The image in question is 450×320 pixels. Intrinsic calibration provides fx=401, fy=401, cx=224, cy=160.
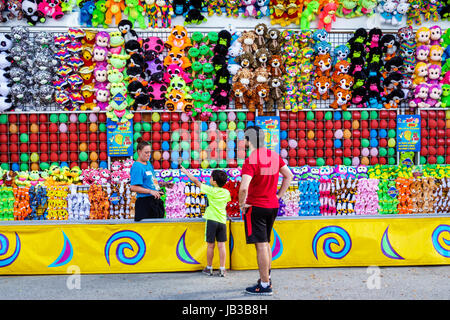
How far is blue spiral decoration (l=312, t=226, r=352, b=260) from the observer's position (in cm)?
424

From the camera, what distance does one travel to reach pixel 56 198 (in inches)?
225

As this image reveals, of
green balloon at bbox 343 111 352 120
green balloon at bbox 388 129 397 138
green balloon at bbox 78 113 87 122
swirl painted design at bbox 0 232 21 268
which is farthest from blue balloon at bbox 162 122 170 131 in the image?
green balloon at bbox 388 129 397 138

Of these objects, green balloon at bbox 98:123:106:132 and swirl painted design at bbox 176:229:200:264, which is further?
green balloon at bbox 98:123:106:132

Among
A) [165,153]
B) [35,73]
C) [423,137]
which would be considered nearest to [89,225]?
[165,153]

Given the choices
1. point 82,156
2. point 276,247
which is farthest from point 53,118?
point 276,247

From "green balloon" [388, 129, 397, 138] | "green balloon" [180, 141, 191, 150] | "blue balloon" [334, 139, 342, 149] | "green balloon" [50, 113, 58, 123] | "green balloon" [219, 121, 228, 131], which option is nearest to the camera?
"green balloon" [50, 113, 58, 123]

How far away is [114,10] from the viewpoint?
680 cm

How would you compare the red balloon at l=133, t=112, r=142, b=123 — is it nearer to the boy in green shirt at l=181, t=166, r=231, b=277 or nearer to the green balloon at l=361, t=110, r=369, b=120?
the boy in green shirt at l=181, t=166, r=231, b=277

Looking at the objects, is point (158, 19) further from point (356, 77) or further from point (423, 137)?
point (423, 137)

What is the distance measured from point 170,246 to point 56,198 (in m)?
2.43

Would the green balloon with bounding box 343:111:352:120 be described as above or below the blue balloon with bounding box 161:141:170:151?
above

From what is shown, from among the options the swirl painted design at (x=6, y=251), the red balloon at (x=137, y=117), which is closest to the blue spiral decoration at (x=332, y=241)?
the swirl painted design at (x=6, y=251)

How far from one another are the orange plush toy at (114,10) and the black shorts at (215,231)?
4493 millimetres

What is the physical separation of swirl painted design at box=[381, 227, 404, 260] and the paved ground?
0.13 metres
